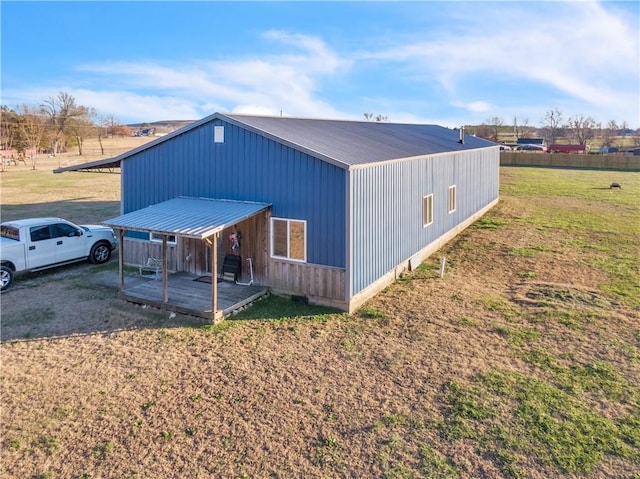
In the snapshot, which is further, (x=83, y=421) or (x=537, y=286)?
(x=537, y=286)

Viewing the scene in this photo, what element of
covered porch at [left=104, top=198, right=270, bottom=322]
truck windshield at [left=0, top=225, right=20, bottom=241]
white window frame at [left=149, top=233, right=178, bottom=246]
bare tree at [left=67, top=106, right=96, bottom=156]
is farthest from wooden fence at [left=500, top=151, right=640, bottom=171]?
bare tree at [left=67, top=106, right=96, bottom=156]

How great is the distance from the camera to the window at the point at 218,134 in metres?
13.2

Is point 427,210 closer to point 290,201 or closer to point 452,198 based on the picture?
point 452,198

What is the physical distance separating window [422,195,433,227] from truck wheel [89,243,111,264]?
34.5ft

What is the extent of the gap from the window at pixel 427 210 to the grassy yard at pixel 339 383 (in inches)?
91.1

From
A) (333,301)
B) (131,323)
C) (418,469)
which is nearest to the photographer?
(418,469)

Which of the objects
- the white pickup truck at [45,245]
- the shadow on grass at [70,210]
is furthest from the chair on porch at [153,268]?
the shadow on grass at [70,210]

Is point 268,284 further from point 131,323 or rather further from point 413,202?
point 413,202

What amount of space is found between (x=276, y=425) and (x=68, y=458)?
9.24ft

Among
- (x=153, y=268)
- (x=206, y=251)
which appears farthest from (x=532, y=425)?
(x=153, y=268)

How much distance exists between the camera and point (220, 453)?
6.66 metres

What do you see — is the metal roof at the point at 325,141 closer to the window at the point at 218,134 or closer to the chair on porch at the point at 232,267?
the window at the point at 218,134

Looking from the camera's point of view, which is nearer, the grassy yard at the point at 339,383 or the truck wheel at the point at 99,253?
the grassy yard at the point at 339,383

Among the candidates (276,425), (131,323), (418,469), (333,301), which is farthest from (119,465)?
(333,301)
